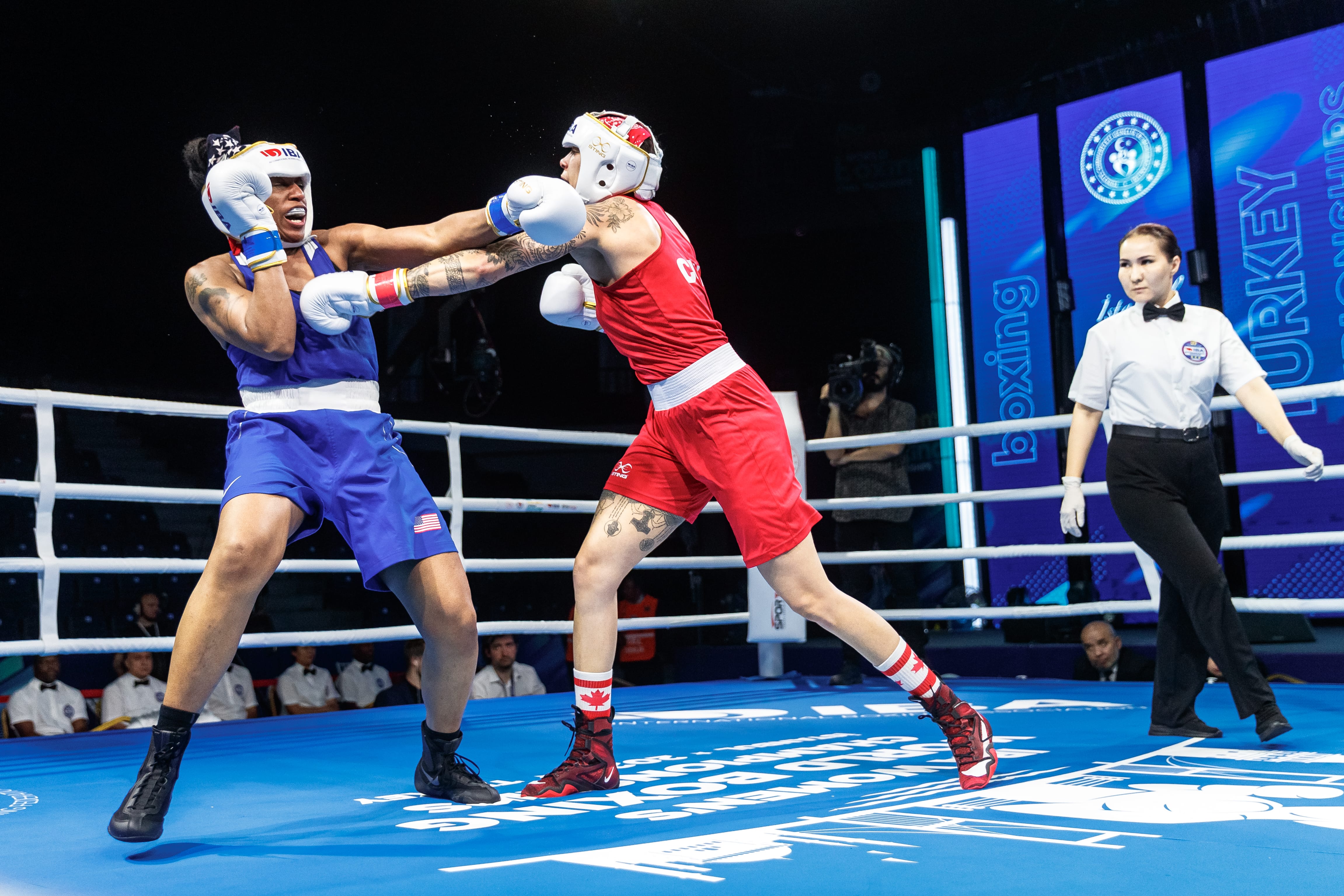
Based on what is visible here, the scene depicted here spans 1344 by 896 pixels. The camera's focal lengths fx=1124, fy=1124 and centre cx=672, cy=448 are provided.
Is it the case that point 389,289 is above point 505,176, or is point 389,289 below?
below

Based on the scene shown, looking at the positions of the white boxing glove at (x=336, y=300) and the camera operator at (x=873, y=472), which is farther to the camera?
the camera operator at (x=873, y=472)

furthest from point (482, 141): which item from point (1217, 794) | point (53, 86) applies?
point (1217, 794)

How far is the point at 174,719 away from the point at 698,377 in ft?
3.80

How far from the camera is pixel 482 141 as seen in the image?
336 inches

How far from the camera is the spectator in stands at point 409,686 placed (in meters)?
5.87

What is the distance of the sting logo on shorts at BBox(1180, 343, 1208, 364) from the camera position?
2.80m

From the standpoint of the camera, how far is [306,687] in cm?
647

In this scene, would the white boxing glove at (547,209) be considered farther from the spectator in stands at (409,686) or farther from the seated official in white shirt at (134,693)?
the seated official in white shirt at (134,693)

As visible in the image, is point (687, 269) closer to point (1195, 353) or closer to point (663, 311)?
point (663, 311)

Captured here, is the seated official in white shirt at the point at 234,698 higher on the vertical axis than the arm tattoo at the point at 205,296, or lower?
lower

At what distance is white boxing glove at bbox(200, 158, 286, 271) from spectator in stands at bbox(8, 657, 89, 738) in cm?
420

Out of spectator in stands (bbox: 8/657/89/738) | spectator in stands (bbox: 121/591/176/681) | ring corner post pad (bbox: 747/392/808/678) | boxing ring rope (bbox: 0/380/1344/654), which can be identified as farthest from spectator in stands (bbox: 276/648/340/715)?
ring corner post pad (bbox: 747/392/808/678)

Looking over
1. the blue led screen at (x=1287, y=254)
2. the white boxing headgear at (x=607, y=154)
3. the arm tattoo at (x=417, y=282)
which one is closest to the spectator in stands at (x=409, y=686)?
the white boxing headgear at (x=607, y=154)

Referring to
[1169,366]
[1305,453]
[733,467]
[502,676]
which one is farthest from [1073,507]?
[502,676]
